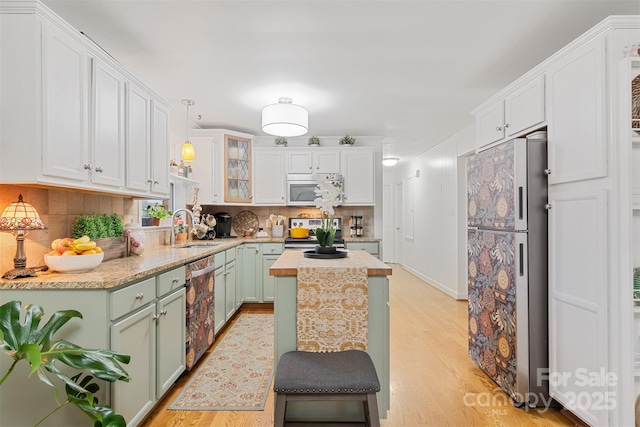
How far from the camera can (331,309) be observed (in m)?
1.87

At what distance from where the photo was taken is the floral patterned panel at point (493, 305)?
7.45 ft

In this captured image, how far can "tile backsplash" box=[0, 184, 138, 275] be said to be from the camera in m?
1.82

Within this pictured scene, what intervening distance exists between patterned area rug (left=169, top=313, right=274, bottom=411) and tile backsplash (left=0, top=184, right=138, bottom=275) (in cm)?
130

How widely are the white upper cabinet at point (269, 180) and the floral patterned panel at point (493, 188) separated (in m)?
2.84

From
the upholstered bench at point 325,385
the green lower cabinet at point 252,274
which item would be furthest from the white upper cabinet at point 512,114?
the green lower cabinet at point 252,274

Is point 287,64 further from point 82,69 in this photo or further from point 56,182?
point 56,182

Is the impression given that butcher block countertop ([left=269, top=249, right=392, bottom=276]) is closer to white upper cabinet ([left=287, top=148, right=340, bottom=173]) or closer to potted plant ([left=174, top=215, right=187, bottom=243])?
potted plant ([left=174, top=215, right=187, bottom=243])

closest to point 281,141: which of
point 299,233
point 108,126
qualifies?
point 299,233

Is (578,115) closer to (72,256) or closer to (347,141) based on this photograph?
(72,256)

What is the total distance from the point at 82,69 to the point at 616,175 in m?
2.93

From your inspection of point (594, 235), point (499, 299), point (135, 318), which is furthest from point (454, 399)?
point (135, 318)

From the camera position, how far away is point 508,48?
8.24 ft

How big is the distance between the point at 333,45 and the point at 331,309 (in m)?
1.86

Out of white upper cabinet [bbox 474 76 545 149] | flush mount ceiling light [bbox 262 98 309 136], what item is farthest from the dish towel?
flush mount ceiling light [bbox 262 98 309 136]
